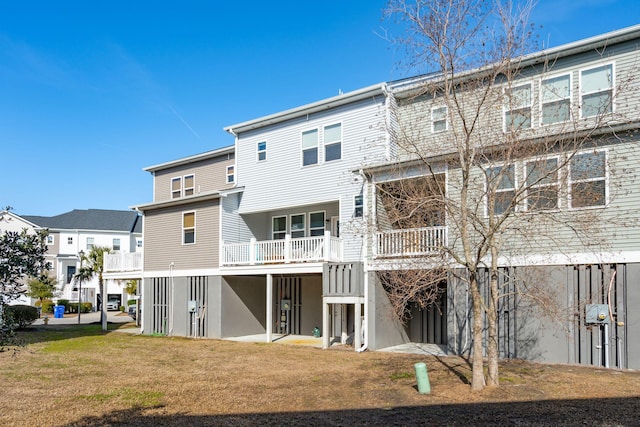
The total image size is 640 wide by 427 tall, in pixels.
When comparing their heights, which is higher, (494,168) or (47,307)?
(494,168)

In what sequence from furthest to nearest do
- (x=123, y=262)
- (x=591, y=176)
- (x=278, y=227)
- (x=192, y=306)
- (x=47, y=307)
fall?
1. (x=47, y=307)
2. (x=123, y=262)
3. (x=278, y=227)
4. (x=192, y=306)
5. (x=591, y=176)

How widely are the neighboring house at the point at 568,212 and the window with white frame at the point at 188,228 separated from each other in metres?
10.2

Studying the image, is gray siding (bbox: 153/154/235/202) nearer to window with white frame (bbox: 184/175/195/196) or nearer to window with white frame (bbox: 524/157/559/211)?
window with white frame (bbox: 184/175/195/196)

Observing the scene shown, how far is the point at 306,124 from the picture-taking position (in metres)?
20.3

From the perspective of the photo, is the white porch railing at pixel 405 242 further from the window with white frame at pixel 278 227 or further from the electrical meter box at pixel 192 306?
the electrical meter box at pixel 192 306

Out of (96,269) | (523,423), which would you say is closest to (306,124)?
(523,423)

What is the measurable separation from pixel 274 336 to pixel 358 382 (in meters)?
10.6

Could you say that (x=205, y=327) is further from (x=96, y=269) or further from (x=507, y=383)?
(x=96, y=269)

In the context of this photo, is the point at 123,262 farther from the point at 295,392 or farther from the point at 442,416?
the point at 442,416

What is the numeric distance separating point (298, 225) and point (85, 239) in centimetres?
3809

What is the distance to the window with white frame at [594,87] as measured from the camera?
45.8 ft

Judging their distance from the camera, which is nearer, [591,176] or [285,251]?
[591,176]

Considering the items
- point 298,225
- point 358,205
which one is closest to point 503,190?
point 358,205

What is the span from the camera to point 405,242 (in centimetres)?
1609
